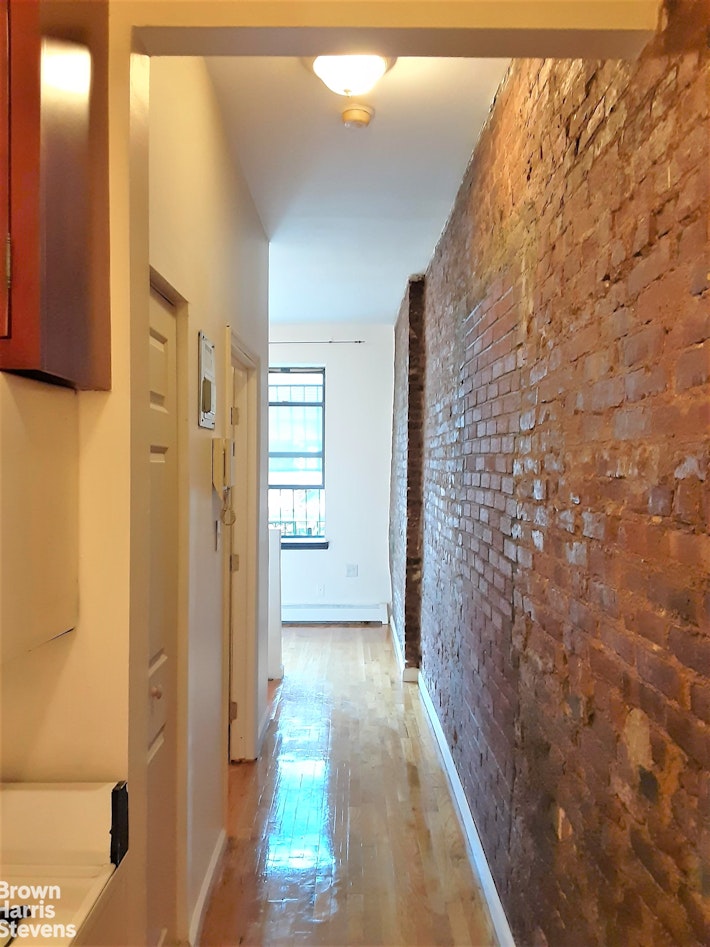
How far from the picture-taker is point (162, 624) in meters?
1.73

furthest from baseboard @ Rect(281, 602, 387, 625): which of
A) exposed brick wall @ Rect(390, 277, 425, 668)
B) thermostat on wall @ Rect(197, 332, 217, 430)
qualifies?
thermostat on wall @ Rect(197, 332, 217, 430)

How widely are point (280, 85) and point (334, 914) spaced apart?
8.99ft

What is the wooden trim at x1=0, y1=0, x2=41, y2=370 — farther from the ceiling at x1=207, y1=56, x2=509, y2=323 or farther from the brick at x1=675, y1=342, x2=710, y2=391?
the ceiling at x1=207, y1=56, x2=509, y2=323

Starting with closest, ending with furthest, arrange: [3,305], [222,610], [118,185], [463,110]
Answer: [3,305], [118,185], [463,110], [222,610]

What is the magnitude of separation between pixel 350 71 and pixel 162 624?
1.71 meters

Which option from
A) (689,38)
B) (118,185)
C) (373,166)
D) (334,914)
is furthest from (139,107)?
(334,914)

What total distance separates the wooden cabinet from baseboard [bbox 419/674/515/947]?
199 centimetres

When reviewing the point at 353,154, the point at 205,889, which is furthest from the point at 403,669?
the point at 353,154

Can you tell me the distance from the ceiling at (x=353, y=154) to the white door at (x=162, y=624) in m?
0.97

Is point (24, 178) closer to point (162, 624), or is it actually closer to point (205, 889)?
point (162, 624)

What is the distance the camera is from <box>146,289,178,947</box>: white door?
5.30 feet

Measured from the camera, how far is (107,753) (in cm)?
107

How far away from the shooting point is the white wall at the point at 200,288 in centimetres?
162

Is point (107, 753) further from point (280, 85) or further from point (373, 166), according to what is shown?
point (373, 166)
